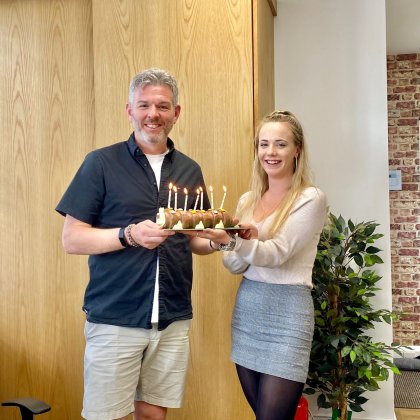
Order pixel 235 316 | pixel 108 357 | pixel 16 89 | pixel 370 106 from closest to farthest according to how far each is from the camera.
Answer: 1. pixel 108 357
2. pixel 235 316
3. pixel 16 89
4. pixel 370 106

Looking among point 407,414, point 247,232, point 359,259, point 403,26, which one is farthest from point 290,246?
point 403,26

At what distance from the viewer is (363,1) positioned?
295cm

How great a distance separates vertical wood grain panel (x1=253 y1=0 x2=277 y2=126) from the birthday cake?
0.89 m

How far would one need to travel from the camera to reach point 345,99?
9.80 feet

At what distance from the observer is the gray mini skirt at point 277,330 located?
1.62m

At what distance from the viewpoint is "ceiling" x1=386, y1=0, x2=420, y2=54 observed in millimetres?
3639

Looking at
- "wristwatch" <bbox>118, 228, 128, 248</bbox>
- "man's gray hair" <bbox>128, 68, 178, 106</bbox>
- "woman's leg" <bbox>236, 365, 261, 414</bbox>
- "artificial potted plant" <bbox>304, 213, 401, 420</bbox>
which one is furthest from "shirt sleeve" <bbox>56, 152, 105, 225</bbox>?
"artificial potted plant" <bbox>304, 213, 401, 420</bbox>

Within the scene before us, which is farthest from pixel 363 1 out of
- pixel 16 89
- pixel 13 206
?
pixel 13 206

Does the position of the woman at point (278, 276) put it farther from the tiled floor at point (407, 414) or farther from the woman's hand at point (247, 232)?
the tiled floor at point (407, 414)

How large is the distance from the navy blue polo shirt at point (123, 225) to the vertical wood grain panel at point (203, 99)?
639 mm

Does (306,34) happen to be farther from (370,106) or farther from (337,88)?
(370,106)

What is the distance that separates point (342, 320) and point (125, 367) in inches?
50.9

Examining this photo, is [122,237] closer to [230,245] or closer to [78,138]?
[230,245]

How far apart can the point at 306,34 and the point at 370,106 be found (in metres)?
0.59
